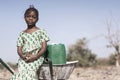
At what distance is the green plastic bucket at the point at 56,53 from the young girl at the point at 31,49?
5.0 inches

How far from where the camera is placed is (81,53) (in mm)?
36531

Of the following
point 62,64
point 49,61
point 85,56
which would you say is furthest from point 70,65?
point 85,56

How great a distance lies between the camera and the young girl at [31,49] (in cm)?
475

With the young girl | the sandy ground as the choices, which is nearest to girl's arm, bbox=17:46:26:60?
the young girl

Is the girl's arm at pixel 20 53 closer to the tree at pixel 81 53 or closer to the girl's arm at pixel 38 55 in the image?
the girl's arm at pixel 38 55

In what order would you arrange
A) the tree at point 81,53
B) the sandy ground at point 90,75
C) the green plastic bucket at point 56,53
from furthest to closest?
1. the tree at point 81,53
2. the sandy ground at point 90,75
3. the green plastic bucket at point 56,53

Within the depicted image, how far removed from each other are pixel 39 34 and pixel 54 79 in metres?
0.60

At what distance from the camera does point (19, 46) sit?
15.8 ft

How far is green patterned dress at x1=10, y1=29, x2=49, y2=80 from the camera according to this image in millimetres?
4758

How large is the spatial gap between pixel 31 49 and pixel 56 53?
328mm

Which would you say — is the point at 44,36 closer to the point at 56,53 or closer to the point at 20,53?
the point at 56,53

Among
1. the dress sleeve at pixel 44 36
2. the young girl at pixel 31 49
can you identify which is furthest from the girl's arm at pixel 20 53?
the dress sleeve at pixel 44 36

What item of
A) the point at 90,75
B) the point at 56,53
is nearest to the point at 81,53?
the point at 90,75

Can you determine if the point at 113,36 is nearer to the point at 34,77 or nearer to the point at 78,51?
the point at 78,51
